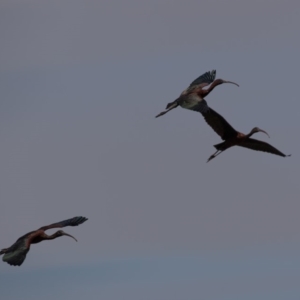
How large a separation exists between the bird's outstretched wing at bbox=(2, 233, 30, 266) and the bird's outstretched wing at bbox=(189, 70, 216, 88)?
31.9 feet

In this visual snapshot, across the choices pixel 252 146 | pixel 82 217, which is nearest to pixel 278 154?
pixel 252 146

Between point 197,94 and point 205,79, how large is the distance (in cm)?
378

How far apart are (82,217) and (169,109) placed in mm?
5684

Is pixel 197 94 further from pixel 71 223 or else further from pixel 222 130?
pixel 71 223

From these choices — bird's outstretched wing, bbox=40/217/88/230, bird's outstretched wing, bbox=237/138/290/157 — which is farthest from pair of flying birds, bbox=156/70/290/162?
bird's outstretched wing, bbox=40/217/88/230

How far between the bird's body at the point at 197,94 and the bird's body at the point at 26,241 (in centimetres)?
575

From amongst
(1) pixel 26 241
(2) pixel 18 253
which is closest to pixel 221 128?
(1) pixel 26 241

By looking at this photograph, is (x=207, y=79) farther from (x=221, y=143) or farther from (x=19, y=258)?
(x=19, y=258)

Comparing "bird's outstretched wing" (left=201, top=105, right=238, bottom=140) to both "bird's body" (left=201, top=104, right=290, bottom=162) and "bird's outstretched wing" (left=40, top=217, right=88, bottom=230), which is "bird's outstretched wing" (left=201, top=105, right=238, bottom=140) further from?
"bird's outstretched wing" (left=40, top=217, right=88, bottom=230)

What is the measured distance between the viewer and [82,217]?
85375mm

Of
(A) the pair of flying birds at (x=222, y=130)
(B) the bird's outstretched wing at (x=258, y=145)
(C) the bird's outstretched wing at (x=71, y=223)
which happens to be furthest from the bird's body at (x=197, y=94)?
(C) the bird's outstretched wing at (x=71, y=223)

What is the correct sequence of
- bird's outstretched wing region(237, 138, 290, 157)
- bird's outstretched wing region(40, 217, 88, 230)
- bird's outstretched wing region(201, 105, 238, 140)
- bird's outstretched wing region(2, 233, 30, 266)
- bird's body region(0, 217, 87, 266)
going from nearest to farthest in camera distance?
bird's outstretched wing region(2, 233, 30, 266) < bird's body region(0, 217, 87, 266) < bird's outstretched wing region(40, 217, 88, 230) < bird's outstretched wing region(201, 105, 238, 140) < bird's outstretched wing region(237, 138, 290, 157)

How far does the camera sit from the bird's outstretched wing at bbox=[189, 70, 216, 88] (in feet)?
289

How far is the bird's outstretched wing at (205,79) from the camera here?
289 ft
